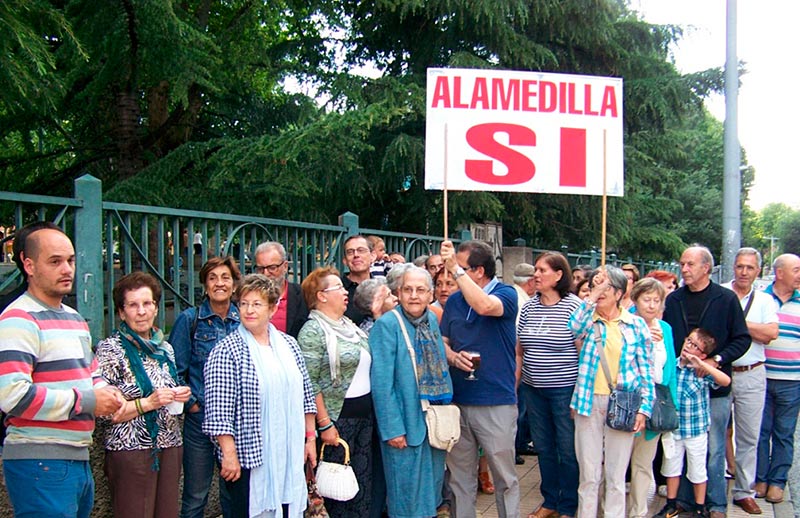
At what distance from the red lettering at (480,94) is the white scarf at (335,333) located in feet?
6.83

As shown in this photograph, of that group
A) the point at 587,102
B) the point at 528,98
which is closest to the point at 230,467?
the point at 528,98

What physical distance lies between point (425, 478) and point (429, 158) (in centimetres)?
237

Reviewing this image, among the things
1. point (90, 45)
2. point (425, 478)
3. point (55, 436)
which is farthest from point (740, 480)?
point (90, 45)

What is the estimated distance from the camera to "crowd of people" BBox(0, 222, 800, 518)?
312 cm

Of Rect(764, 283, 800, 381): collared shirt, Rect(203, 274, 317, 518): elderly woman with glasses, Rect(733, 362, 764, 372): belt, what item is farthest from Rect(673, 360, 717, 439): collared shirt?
Rect(203, 274, 317, 518): elderly woman with glasses

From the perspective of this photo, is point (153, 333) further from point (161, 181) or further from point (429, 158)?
point (161, 181)

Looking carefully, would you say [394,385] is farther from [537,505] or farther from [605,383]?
[537,505]

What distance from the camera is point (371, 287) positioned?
5.01 m

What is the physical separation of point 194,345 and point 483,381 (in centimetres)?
188

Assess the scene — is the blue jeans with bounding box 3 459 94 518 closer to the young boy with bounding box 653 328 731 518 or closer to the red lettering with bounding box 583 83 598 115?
the young boy with bounding box 653 328 731 518

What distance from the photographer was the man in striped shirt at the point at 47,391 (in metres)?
2.93

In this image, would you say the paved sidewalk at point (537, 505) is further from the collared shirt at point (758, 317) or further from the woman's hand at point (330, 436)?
the woman's hand at point (330, 436)

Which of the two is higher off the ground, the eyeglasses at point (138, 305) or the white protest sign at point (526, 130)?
the white protest sign at point (526, 130)

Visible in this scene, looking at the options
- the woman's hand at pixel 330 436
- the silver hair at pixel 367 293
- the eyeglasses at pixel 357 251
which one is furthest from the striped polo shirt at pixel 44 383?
the eyeglasses at pixel 357 251
